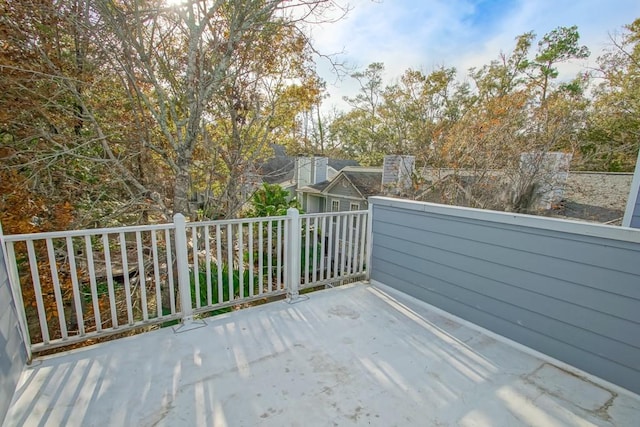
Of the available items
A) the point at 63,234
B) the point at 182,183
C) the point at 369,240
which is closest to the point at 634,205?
the point at 369,240

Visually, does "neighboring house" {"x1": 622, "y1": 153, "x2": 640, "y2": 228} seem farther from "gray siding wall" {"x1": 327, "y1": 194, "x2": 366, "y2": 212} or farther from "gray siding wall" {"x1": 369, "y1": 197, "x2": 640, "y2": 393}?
"gray siding wall" {"x1": 327, "y1": 194, "x2": 366, "y2": 212}

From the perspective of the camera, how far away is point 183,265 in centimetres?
245

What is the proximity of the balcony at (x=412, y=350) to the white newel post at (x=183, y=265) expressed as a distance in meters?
0.01

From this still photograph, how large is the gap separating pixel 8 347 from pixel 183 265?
1073 mm

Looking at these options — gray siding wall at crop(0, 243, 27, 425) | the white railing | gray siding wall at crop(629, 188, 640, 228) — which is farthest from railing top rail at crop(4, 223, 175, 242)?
gray siding wall at crop(629, 188, 640, 228)

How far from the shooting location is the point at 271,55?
18.4ft

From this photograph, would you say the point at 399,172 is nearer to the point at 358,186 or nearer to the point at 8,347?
the point at 358,186

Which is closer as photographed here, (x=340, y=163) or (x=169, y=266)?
(x=169, y=266)

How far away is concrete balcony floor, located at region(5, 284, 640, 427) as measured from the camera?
1.59m

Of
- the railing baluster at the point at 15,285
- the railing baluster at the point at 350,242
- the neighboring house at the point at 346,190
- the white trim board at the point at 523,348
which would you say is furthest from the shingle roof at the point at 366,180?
the railing baluster at the point at 15,285

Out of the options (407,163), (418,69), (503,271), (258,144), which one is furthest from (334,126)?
(503,271)

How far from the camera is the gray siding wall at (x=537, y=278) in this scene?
6.07 ft

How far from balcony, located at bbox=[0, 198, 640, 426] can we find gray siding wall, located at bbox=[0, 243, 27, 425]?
2.2 inches

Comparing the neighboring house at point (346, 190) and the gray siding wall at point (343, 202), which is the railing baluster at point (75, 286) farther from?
the gray siding wall at point (343, 202)
